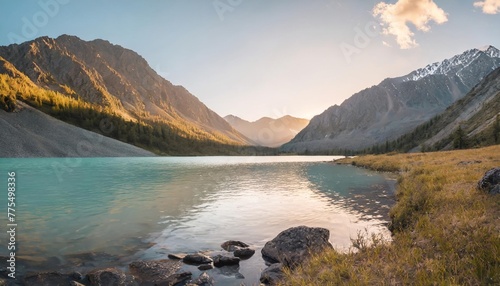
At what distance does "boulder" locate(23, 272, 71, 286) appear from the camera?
1190 cm

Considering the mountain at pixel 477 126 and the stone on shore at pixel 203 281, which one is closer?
the stone on shore at pixel 203 281

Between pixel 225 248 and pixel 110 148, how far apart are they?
163919 millimetres

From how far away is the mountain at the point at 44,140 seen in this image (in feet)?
385

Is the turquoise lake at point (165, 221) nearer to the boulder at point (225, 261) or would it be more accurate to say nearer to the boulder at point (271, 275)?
the boulder at point (225, 261)

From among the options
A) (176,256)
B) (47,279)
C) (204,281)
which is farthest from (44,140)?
(204,281)

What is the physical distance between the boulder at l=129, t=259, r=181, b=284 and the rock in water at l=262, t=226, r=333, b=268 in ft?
15.1

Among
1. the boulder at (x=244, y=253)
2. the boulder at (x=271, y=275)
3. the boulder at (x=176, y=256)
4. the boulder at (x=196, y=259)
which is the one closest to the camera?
the boulder at (x=271, y=275)

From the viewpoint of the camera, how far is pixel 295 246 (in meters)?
14.4

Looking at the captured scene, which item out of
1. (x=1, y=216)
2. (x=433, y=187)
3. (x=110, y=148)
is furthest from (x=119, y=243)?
(x=110, y=148)

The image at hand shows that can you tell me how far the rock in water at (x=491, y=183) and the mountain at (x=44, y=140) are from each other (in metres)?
139

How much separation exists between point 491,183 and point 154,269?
53.8ft

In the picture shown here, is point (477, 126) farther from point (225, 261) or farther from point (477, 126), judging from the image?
point (225, 261)

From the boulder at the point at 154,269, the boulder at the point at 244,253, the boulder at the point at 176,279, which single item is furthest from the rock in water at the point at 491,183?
the boulder at the point at 154,269

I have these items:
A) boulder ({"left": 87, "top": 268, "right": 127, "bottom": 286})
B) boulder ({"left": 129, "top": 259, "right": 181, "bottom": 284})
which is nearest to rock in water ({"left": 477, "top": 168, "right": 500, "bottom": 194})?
boulder ({"left": 129, "top": 259, "right": 181, "bottom": 284})
